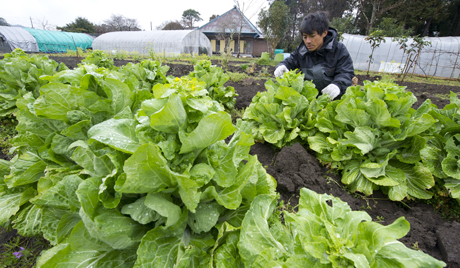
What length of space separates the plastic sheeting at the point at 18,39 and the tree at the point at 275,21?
34720 mm

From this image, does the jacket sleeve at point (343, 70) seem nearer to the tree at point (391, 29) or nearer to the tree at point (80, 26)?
the tree at point (391, 29)

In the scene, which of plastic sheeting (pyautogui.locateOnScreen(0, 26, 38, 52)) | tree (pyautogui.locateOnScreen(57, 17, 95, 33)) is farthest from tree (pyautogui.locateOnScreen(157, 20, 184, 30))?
plastic sheeting (pyautogui.locateOnScreen(0, 26, 38, 52))

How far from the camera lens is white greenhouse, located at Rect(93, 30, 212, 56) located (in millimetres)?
30073

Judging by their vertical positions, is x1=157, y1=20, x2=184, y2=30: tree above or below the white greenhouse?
above

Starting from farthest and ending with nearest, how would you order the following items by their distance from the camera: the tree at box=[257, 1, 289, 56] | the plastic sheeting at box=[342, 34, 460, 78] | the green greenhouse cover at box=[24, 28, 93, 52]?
1. the green greenhouse cover at box=[24, 28, 93, 52]
2. the tree at box=[257, 1, 289, 56]
3. the plastic sheeting at box=[342, 34, 460, 78]

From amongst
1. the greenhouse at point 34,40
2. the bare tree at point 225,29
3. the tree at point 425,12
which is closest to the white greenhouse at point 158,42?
the bare tree at point 225,29

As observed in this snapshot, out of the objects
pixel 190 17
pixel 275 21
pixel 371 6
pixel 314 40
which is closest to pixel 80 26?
pixel 190 17

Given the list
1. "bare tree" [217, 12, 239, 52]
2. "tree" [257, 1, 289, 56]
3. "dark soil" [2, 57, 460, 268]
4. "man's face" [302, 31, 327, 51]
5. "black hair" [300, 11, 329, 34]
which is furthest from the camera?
"bare tree" [217, 12, 239, 52]

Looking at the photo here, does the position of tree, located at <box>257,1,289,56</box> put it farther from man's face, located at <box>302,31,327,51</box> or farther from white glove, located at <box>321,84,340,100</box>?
white glove, located at <box>321,84,340,100</box>

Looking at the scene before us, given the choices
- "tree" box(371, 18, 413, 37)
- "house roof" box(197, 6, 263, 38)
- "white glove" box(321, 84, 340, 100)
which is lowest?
"white glove" box(321, 84, 340, 100)

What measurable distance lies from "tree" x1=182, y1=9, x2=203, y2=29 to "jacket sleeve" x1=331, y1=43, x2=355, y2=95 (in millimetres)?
71205

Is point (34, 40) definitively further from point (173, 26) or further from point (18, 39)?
point (173, 26)

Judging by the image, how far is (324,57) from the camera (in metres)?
4.73

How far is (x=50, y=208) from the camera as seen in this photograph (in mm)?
1768
